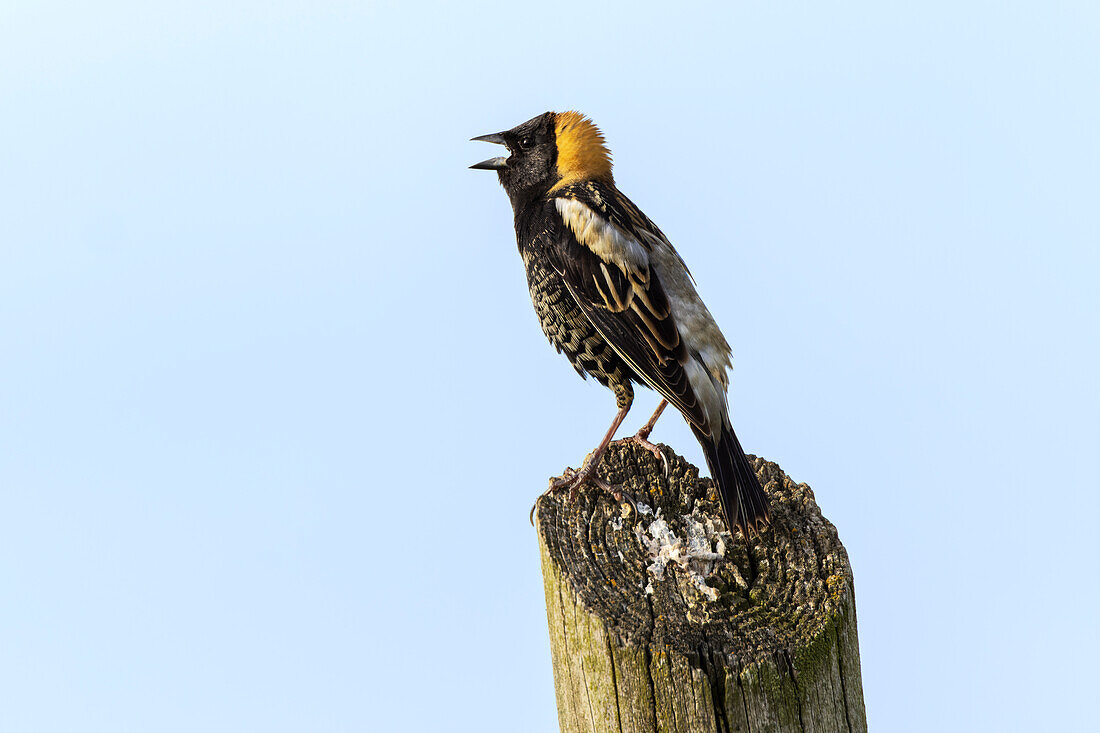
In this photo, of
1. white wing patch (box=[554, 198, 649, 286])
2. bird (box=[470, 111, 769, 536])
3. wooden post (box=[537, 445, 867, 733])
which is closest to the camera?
wooden post (box=[537, 445, 867, 733])

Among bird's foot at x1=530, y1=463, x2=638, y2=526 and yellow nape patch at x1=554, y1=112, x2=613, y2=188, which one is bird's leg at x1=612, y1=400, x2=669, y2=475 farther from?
yellow nape patch at x1=554, y1=112, x2=613, y2=188

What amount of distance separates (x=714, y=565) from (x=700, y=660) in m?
0.48

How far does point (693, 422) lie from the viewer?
13.2 ft

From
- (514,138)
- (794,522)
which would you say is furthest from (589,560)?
(514,138)

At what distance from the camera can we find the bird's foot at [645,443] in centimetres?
414

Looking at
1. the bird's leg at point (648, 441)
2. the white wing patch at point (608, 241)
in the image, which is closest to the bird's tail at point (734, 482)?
the bird's leg at point (648, 441)

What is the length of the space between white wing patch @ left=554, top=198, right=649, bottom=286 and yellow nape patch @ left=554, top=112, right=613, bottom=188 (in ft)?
1.23

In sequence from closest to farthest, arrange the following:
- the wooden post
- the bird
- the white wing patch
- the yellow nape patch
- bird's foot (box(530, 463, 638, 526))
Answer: the wooden post → bird's foot (box(530, 463, 638, 526)) → the bird → the white wing patch → the yellow nape patch

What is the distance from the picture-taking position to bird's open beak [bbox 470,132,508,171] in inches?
191

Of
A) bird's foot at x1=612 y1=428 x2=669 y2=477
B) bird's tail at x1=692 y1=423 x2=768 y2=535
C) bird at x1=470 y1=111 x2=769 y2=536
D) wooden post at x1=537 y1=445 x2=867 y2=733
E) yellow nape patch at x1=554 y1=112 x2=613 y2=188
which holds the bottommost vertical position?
wooden post at x1=537 y1=445 x2=867 y2=733

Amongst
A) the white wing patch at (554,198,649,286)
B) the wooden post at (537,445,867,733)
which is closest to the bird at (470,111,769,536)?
the white wing patch at (554,198,649,286)

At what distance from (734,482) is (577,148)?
199 centimetres

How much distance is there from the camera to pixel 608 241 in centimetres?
432

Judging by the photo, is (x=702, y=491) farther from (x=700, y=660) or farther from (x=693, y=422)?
(x=700, y=660)
